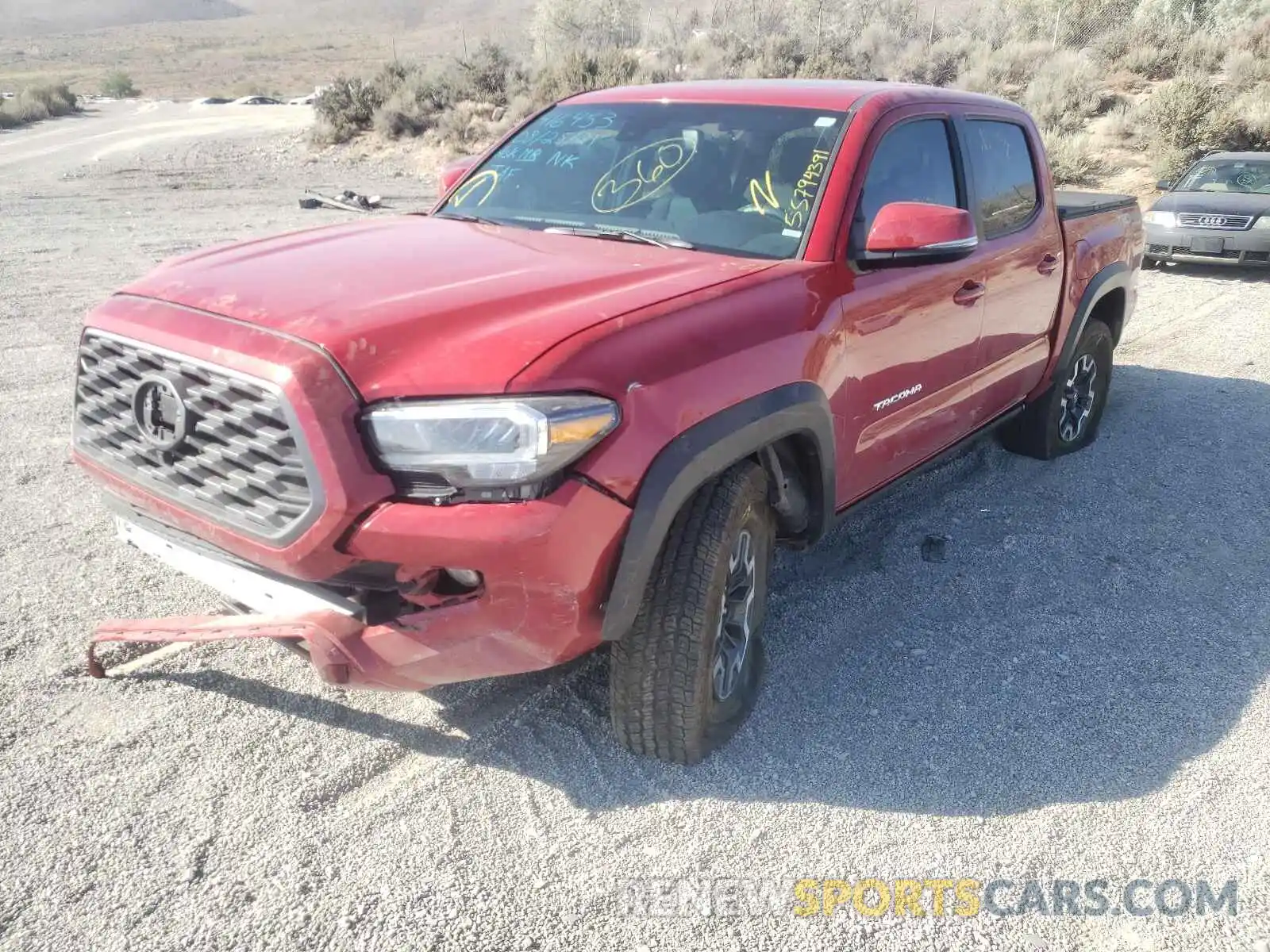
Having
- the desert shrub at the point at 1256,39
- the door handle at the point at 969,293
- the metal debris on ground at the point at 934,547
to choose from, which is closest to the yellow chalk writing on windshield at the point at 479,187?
the door handle at the point at 969,293

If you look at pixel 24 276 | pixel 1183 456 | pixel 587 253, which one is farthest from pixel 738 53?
pixel 587 253

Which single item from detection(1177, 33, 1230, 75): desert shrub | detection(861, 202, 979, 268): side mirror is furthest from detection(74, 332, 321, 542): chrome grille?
detection(1177, 33, 1230, 75): desert shrub

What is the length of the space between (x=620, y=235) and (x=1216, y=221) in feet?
31.9

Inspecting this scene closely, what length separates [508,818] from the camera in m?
2.69

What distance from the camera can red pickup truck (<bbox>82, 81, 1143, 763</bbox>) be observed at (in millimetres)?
2289

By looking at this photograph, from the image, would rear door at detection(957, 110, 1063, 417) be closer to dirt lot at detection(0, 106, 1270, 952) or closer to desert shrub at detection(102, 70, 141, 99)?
dirt lot at detection(0, 106, 1270, 952)

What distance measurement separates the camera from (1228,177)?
38.4 ft

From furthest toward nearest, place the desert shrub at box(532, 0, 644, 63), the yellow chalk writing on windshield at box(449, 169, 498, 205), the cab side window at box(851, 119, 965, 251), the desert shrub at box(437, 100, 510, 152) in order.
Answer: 1. the desert shrub at box(532, 0, 644, 63)
2. the desert shrub at box(437, 100, 510, 152)
3. the yellow chalk writing on windshield at box(449, 169, 498, 205)
4. the cab side window at box(851, 119, 965, 251)

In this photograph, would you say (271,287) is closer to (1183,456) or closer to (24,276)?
(1183,456)

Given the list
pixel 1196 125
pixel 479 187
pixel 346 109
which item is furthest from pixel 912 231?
pixel 346 109

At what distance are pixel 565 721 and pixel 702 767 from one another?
435 millimetres

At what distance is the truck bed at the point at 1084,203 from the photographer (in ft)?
16.3

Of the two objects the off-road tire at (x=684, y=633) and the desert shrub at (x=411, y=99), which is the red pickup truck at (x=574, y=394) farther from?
the desert shrub at (x=411, y=99)

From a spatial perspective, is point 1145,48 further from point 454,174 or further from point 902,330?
point 902,330
